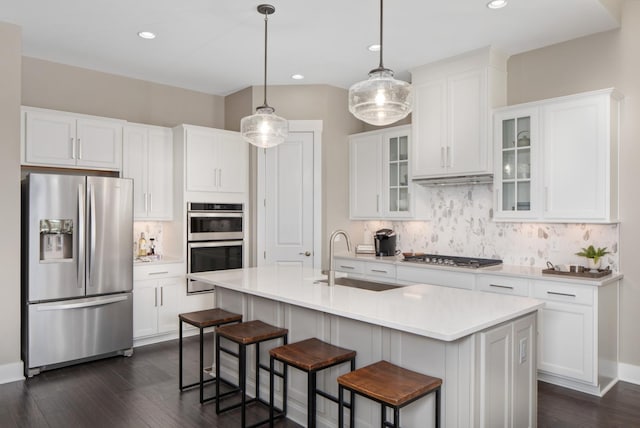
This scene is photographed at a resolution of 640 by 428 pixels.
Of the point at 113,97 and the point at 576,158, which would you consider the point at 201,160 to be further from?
the point at 576,158

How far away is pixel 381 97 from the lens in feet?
8.11

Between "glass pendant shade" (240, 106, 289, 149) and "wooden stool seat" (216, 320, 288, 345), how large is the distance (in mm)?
1351

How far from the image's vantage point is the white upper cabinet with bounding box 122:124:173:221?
4.85 m

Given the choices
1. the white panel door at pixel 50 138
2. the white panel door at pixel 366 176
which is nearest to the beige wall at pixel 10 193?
the white panel door at pixel 50 138

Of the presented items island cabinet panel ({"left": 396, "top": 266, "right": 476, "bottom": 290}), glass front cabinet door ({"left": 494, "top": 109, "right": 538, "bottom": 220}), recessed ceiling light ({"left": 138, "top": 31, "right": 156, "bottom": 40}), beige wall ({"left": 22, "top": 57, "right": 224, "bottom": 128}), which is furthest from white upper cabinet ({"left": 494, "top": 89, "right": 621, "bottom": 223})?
beige wall ({"left": 22, "top": 57, "right": 224, "bottom": 128})

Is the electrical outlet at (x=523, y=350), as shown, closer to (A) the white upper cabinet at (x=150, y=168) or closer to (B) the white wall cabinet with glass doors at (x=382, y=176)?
(B) the white wall cabinet with glass doors at (x=382, y=176)

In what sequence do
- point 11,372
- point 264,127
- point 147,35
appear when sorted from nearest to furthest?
point 264,127 < point 11,372 < point 147,35

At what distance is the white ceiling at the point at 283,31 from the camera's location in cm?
344

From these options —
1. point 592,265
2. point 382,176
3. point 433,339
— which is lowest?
point 433,339

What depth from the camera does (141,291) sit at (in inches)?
185

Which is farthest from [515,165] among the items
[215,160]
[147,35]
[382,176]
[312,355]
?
[147,35]

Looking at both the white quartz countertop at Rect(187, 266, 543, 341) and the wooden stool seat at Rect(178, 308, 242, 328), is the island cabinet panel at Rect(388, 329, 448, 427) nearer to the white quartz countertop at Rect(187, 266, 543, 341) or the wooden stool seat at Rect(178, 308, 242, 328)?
the white quartz countertop at Rect(187, 266, 543, 341)

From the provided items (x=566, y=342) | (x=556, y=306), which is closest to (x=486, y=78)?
(x=556, y=306)

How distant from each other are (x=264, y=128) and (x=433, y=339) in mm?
1907
